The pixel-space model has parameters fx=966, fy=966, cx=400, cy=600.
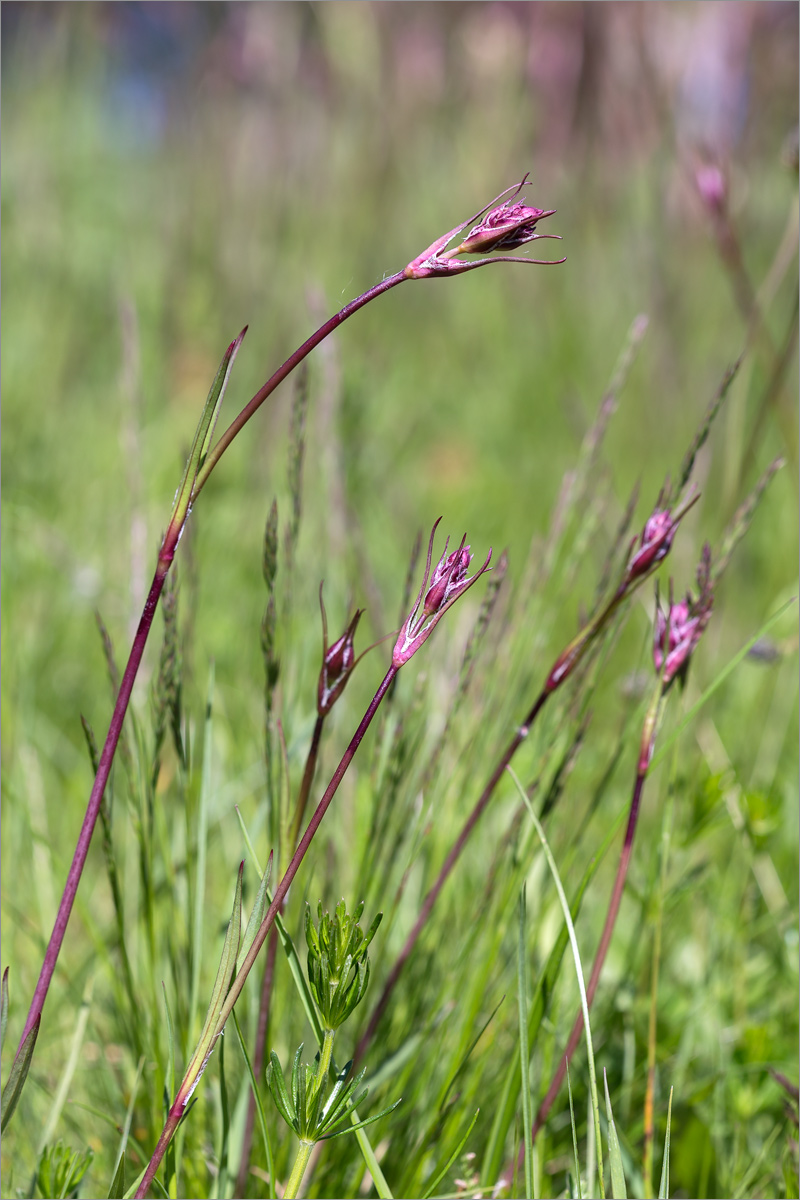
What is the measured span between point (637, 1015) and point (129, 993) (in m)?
0.49

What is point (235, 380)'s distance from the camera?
9.17 feet

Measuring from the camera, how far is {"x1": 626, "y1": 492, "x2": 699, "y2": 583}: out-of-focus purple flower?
0.57 metres

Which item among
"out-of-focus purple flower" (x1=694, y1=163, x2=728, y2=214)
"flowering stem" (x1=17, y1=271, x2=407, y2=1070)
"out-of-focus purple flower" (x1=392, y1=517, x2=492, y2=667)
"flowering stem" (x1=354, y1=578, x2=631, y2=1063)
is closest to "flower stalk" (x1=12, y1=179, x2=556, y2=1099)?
"flowering stem" (x1=17, y1=271, x2=407, y2=1070)

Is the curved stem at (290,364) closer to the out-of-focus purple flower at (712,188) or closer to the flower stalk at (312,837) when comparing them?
the flower stalk at (312,837)

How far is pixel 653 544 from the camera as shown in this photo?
0.57m

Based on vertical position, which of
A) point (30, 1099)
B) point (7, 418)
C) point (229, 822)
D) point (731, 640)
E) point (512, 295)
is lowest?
point (30, 1099)

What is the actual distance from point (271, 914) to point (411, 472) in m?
2.14

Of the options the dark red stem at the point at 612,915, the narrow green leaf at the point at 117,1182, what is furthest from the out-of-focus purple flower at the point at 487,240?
the narrow green leaf at the point at 117,1182

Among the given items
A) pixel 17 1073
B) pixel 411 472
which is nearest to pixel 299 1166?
pixel 17 1073

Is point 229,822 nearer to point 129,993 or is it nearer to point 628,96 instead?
point 129,993

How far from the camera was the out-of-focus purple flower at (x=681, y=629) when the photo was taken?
589mm

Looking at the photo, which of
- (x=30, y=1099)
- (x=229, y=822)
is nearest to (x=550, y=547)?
(x=229, y=822)

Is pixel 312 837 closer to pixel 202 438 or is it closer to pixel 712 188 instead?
pixel 202 438

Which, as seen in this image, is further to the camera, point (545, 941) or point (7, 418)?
point (7, 418)
